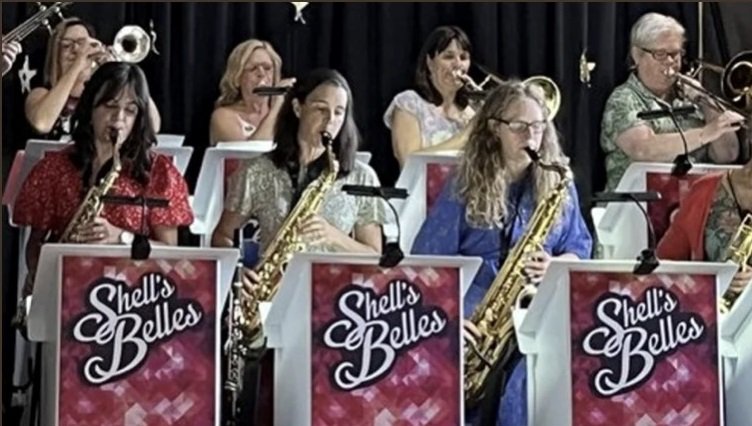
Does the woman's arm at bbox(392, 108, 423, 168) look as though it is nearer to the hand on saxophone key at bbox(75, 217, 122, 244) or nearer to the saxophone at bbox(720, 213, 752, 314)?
the saxophone at bbox(720, 213, 752, 314)

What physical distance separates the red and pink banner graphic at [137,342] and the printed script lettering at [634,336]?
81 centimetres

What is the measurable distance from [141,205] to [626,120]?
184cm

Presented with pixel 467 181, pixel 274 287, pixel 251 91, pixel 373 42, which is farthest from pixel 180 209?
pixel 373 42

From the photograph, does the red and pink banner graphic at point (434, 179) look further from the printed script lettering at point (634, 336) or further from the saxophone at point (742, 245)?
the printed script lettering at point (634, 336)

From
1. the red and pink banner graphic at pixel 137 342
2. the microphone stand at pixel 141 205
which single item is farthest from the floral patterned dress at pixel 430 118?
the red and pink banner graphic at pixel 137 342

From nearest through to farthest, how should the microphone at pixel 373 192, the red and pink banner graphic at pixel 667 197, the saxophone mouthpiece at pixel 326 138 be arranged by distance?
the microphone at pixel 373 192 → the saxophone mouthpiece at pixel 326 138 → the red and pink banner graphic at pixel 667 197

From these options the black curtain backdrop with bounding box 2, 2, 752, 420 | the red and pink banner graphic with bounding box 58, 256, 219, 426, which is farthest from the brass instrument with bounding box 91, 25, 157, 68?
the red and pink banner graphic with bounding box 58, 256, 219, 426

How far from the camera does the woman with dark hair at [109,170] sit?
14.8ft

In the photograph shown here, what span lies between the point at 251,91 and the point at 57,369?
1.91 m

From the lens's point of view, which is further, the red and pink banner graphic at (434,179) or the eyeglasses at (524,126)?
the red and pink banner graphic at (434,179)

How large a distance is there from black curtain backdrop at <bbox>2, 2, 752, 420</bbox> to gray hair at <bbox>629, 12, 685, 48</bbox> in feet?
2.08

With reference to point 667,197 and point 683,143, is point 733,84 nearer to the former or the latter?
point 683,143

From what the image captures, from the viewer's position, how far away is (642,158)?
5.38 m

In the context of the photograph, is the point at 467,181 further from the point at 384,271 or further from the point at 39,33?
the point at 39,33
